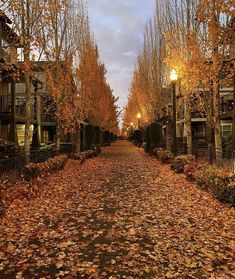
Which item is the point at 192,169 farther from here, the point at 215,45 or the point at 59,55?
the point at 59,55

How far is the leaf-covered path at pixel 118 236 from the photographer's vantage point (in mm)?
4621

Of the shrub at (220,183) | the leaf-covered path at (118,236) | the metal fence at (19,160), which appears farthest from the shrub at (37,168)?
the shrub at (220,183)

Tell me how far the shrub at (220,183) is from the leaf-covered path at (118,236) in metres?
0.26

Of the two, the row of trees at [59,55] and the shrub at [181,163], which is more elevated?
the row of trees at [59,55]

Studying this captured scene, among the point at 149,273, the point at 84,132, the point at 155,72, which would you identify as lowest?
the point at 149,273

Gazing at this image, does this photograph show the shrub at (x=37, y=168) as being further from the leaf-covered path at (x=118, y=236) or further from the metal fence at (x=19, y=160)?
the leaf-covered path at (x=118, y=236)

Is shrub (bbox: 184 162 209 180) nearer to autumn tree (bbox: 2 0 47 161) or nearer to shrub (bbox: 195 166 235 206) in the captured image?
shrub (bbox: 195 166 235 206)

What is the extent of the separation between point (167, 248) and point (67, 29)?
1774 cm

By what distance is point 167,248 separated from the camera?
5410mm

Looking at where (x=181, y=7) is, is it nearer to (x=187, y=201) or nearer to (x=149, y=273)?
(x=187, y=201)

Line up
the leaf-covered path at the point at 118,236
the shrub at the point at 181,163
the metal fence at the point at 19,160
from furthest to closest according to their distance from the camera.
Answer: the shrub at the point at 181,163
the metal fence at the point at 19,160
the leaf-covered path at the point at 118,236

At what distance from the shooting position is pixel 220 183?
8945 millimetres

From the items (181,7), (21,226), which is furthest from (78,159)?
(21,226)

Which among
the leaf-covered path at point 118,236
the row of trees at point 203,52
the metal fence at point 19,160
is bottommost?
the leaf-covered path at point 118,236
